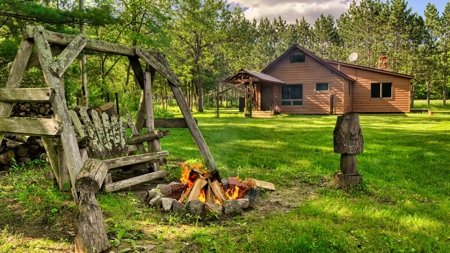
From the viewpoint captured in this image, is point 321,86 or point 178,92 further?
point 321,86

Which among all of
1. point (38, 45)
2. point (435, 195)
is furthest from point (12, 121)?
point (435, 195)

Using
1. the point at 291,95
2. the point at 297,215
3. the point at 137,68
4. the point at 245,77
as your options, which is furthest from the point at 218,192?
the point at 291,95

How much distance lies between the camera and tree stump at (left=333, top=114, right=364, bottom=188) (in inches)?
208

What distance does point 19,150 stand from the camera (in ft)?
24.7

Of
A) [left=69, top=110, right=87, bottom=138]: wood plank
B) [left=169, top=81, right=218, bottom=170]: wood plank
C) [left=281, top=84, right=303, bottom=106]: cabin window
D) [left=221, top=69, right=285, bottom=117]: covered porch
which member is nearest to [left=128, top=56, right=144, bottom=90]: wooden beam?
[left=169, top=81, right=218, bottom=170]: wood plank

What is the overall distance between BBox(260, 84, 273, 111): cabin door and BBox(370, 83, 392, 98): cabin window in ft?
26.8

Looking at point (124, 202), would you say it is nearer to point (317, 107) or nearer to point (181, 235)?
point (181, 235)

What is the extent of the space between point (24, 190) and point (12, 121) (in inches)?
57.9

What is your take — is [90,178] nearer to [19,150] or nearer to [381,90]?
[19,150]

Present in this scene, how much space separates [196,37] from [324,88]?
15.7 meters

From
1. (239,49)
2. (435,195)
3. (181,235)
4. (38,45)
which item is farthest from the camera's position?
(239,49)

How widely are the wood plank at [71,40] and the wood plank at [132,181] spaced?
230cm

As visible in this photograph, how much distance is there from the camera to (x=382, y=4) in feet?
165

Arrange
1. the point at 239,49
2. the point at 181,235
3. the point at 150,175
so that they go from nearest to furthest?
the point at 181,235 → the point at 150,175 → the point at 239,49
